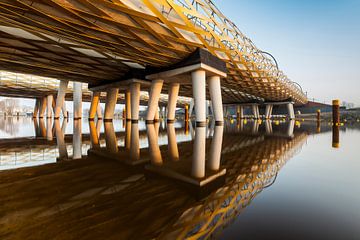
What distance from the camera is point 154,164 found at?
5.62m

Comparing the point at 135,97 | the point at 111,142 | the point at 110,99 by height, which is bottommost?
the point at 111,142

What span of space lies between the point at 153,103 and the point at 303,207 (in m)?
22.3

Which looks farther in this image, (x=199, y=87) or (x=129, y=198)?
(x=199, y=87)

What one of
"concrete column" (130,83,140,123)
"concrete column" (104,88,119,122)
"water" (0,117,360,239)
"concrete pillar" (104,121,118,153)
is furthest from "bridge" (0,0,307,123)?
"water" (0,117,360,239)

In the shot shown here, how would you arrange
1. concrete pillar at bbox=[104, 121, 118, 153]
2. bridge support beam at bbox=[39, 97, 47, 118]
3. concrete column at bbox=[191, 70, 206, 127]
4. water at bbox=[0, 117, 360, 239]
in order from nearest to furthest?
water at bbox=[0, 117, 360, 239] → concrete pillar at bbox=[104, 121, 118, 153] → concrete column at bbox=[191, 70, 206, 127] → bridge support beam at bbox=[39, 97, 47, 118]

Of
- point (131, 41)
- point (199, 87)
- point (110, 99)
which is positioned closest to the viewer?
point (131, 41)

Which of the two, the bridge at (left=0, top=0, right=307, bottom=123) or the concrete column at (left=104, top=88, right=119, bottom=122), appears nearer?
the bridge at (left=0, top=0, right=307, bottom=123)

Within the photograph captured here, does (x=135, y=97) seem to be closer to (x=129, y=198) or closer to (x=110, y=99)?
(x=110, y=99)

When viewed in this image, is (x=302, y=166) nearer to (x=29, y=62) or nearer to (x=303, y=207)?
(x=303, y=207)

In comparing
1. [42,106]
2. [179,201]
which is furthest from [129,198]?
[42,106]

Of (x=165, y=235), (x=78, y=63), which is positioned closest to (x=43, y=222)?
(x=165, y=235)

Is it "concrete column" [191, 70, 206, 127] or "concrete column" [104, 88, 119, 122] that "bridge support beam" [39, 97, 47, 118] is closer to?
"concrete column" [104, 88, 119, 122]

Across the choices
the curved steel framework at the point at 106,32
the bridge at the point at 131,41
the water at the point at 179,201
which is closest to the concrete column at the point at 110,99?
the bridge at the point at 131,41

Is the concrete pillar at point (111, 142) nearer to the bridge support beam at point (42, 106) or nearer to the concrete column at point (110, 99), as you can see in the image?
the concrete column at point (110, 99)
